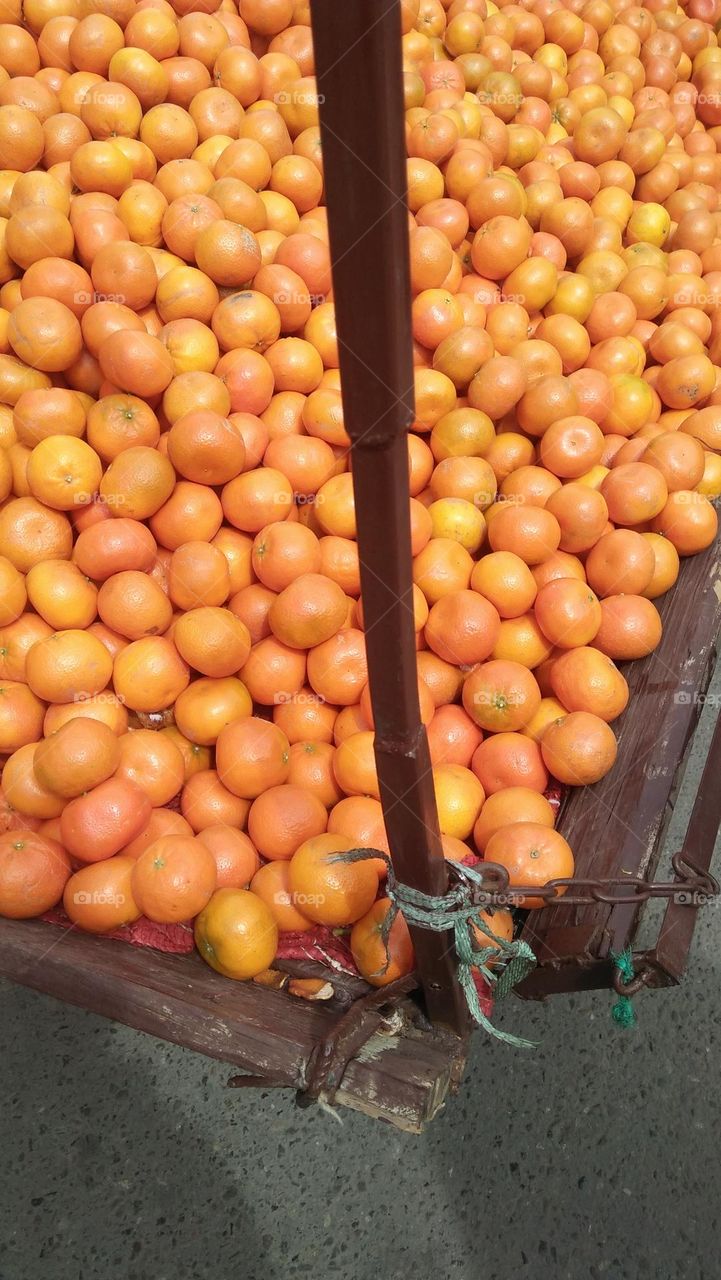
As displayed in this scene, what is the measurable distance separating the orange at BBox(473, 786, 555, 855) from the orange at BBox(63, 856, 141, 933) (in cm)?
73

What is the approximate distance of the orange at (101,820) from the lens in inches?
58.1

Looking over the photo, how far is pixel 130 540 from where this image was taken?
5.59 feet

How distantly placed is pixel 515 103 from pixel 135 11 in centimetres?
139

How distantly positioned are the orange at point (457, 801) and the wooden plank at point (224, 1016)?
39cm

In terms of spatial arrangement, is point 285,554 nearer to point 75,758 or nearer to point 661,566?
point 75,758

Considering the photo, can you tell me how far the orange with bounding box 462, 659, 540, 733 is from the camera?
1.68 meters

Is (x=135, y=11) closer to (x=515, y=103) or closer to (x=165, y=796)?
(x=515, y=103)

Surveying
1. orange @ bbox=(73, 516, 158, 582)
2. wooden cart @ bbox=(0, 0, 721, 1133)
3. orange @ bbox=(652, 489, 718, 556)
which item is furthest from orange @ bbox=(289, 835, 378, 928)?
orange @ bbox=(652, 489, 718, 556)

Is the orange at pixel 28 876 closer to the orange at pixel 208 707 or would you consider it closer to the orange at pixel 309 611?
the orange at pixel 208 707

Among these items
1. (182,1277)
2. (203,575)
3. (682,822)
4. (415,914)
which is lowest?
(182,1277)

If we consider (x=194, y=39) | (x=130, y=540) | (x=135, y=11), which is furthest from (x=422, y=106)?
(x=130, y=540)

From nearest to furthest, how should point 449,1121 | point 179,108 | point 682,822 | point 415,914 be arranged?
point 415,914, point 449,1121, point 179,108, point 682,822
